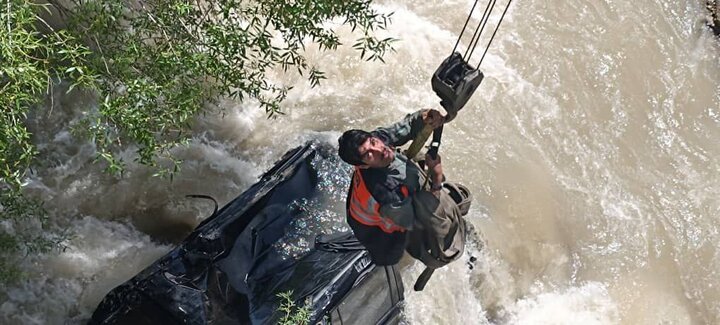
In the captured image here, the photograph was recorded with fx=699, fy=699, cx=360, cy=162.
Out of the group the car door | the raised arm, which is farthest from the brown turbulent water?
the raised arm

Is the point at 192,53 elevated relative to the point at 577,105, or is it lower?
elevated

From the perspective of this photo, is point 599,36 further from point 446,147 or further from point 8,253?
point 8,253

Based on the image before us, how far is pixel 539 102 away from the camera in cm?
861

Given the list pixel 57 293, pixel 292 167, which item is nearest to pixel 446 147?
pixel 292 167

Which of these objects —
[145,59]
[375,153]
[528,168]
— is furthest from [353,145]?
[528,168]

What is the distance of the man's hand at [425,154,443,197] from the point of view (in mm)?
4258

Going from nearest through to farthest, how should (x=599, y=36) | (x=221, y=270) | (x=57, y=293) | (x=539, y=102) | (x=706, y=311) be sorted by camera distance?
(x=221, y=270) → (x=57, y=293) → (x=706, y=311) → (x=539, y=102) → (x=599, y=36)

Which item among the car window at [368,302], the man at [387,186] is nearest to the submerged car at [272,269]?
the car window at [368,302]

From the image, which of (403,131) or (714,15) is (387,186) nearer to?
(403,131)

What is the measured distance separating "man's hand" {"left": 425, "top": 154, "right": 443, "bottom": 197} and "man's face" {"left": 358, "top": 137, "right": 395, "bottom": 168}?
0.25 meters

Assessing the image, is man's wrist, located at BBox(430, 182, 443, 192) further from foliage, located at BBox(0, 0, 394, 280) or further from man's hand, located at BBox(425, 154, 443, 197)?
foliage, located at BBox(0, 0, 394, 280)

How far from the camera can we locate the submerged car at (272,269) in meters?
4.59

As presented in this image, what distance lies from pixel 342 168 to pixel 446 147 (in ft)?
8.90

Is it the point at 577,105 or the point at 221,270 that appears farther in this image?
the point at 577,105
